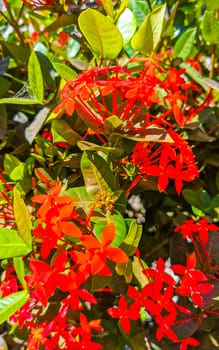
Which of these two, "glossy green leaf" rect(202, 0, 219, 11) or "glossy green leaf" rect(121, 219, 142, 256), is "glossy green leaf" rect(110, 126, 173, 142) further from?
"glossy green leaf" rect(202, 0, 219, 11)

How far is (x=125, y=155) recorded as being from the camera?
59cm

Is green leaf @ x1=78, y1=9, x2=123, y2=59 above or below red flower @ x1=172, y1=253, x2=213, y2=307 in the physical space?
above

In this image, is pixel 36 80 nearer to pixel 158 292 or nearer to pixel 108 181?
pixel 108 181

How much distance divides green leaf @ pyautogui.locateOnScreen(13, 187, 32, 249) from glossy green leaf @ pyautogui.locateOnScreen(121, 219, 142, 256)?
10 centimetres

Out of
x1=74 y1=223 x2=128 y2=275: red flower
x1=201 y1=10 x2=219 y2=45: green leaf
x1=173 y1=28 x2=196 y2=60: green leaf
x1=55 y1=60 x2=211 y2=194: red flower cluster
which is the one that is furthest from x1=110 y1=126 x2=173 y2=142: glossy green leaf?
x1=173 y1=28 x2=196 y2=60: green leaf

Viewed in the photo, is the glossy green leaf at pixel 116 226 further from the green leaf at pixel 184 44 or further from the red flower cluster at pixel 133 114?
the green leaf at pixel 184 44

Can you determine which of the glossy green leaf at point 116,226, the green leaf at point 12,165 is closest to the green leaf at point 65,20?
the green leaf at point 12,165

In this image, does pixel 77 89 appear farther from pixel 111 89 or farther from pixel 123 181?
pixel 123 181

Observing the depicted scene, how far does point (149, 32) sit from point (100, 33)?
65 millimetres

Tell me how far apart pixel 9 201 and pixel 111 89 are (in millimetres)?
191

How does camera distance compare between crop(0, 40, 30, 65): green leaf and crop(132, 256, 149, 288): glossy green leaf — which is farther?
crop(0, 40, 30, 65): green leaf

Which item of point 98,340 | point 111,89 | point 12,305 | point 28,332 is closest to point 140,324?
point 98,340

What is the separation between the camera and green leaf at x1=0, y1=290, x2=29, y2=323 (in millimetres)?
572

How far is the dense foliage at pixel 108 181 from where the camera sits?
541 mm
